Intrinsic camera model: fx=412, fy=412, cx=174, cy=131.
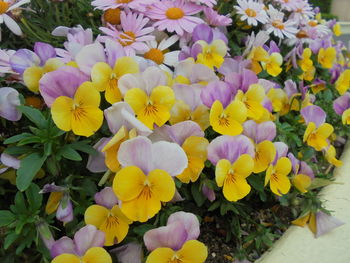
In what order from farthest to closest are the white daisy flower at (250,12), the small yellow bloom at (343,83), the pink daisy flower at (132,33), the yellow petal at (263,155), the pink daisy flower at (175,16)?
the small yellow bloom at (343,83) → the white daisy flower at (250,12) → the pink daisy flower at (175,16) → the pink daisy flower at (132,33) → the yellow petal at (263,155)

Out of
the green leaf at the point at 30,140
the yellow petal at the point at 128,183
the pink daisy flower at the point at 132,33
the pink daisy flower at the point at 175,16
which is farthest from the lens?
the pink daisy flower at the point at 175,16

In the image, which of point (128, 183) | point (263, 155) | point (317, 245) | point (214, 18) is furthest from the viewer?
point (214, 18)

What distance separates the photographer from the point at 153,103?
0.91 m

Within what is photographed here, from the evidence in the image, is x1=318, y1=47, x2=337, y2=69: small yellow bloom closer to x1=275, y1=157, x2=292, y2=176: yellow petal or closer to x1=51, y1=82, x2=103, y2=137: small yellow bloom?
x1=275, y1=157, x2=292, y2=176: yellow petal

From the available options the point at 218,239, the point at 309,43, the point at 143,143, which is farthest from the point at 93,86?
the point at 309,43

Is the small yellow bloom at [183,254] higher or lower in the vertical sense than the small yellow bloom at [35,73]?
lower

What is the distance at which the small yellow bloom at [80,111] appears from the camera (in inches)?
33.4

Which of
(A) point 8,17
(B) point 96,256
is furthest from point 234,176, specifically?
(A) point 8,17

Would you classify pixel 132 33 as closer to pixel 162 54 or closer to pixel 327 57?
pixel 162 54

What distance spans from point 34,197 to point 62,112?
198mm

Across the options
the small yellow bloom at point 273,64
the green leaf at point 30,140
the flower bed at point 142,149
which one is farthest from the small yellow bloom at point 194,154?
the small yellow bloom at point 273,64

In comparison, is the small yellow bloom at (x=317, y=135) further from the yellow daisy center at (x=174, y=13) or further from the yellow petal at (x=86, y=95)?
the yellow petal at (x=86, y=95)

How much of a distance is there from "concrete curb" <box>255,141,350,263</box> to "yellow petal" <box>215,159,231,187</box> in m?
0.32

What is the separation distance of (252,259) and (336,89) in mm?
1032
